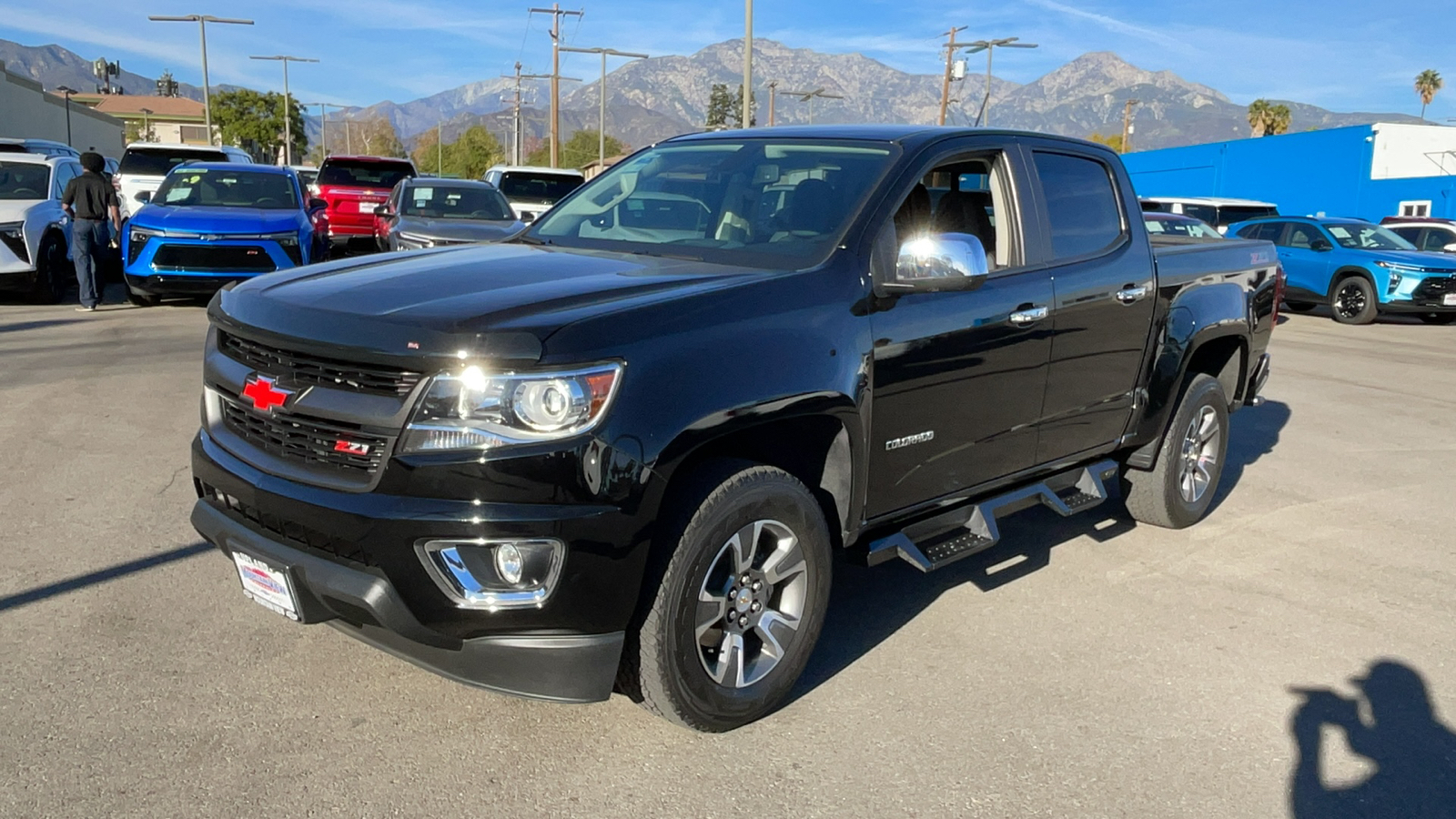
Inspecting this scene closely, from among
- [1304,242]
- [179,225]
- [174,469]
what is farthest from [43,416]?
[1304,242]

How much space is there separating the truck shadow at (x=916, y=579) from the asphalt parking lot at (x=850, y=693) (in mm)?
16

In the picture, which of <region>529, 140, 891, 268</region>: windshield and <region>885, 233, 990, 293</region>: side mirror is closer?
<region>885, 233, 990, 293</region>: side mirror

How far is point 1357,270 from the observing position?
17.4 meters

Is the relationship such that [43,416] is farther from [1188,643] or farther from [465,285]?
[1188,643]

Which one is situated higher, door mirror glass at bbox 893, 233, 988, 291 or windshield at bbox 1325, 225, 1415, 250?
door mirror glass at bbox 893, 233, 988, 291

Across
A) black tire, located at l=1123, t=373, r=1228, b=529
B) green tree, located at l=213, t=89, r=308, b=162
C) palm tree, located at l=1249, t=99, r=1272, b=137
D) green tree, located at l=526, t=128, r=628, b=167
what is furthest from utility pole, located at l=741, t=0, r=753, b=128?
green tree, located at l=526, t=128, r=628, b=167

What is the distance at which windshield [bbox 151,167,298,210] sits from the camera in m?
13.1

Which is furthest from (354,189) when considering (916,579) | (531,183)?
(916,579)

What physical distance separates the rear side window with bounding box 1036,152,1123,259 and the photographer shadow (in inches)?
77.3

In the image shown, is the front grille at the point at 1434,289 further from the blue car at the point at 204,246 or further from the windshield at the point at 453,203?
the blue car at the point at 204,246

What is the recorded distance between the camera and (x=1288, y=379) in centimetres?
1128

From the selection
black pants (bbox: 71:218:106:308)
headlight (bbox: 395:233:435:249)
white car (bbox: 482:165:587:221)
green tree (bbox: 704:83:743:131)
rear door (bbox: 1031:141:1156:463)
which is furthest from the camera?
green tree (bbox: 704:83:743:131)

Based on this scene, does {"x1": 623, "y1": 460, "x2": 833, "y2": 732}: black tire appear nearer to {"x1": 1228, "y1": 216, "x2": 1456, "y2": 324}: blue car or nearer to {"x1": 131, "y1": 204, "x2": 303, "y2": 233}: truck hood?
{"x1": 131, "y1": 204, "x2": 303, "y2": 233}: truck hood

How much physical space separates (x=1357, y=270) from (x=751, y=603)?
56.6ft
